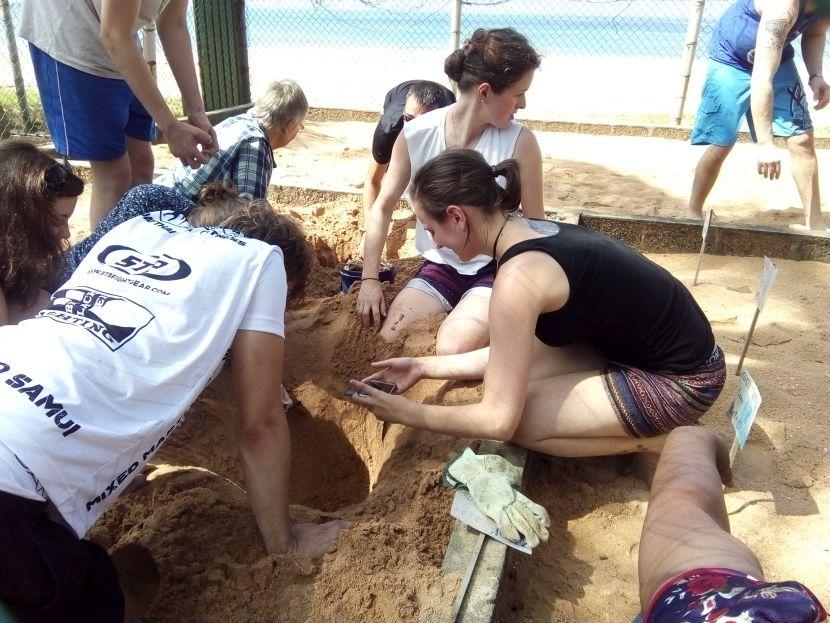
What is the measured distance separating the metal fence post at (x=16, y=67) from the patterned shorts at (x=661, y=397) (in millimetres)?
6300

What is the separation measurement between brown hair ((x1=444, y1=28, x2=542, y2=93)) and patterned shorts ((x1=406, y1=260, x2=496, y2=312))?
0.81 m

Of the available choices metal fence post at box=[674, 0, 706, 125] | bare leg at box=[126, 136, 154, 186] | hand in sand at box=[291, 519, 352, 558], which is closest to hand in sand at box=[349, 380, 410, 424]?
hand in sand at box=[291, 519, 352, 558]

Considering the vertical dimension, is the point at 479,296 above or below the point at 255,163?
below

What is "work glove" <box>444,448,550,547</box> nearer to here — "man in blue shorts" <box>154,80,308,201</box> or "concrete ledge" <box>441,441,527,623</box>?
"concrete ledge" <box>441,441,527,623</box>

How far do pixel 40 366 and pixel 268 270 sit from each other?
57 cm

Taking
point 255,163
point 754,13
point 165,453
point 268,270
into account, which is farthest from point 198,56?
point 268,270

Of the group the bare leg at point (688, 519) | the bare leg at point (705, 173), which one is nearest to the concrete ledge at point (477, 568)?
the bare leg at point (688, 519)

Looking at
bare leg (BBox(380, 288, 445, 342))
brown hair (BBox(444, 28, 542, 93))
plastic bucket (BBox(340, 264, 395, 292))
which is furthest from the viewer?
plastic bucket (BBox(340, 264, 395, 292))

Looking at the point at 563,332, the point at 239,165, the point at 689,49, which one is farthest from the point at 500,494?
the point at 689,49

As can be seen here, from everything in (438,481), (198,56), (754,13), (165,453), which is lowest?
(165,453)

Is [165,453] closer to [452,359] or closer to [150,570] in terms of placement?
[150,570]

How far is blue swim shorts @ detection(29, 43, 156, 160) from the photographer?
3039mm

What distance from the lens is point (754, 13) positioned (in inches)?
164

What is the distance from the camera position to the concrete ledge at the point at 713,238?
423 centimetres
